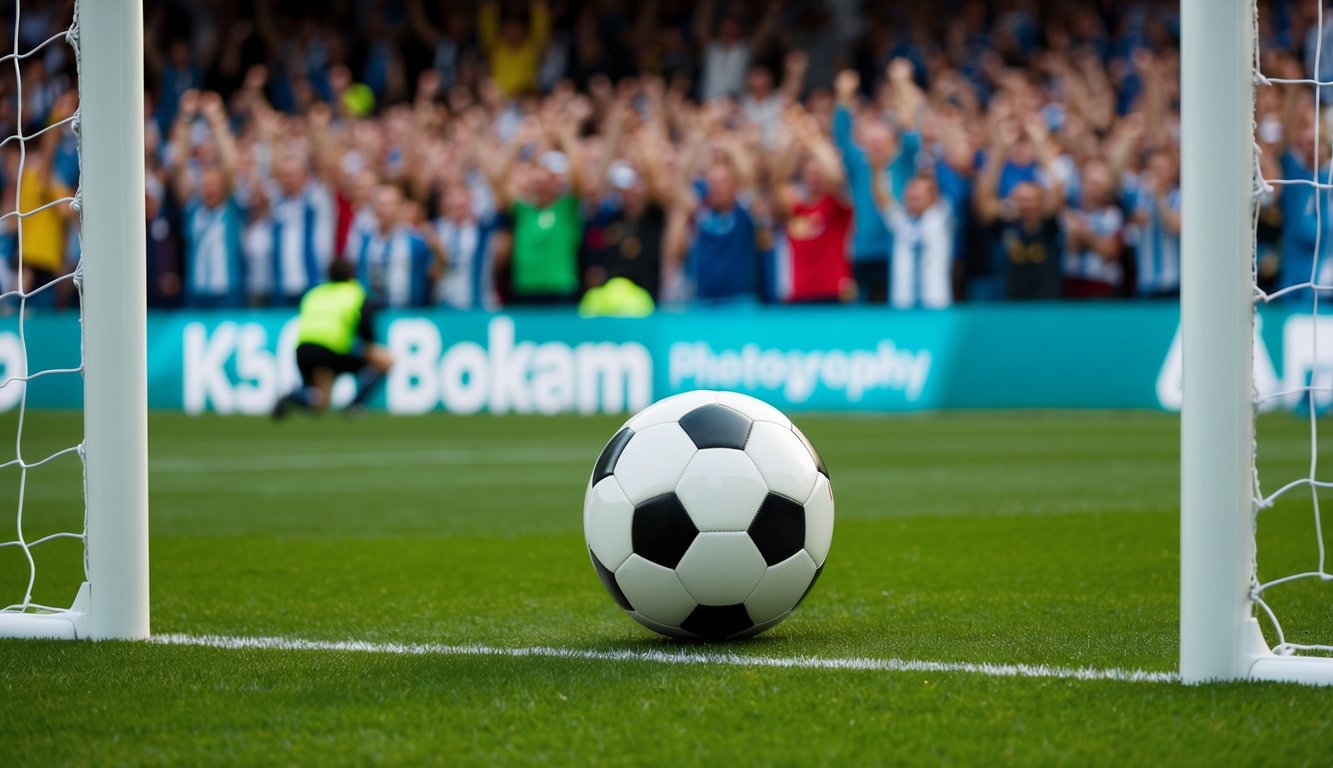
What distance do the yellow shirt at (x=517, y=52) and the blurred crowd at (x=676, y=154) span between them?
39mm

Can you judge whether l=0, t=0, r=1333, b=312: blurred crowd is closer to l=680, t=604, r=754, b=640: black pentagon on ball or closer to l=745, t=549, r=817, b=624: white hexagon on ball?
l=745, t=549, r=817, b=624: white hexagon on ball

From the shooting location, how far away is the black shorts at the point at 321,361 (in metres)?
15.1

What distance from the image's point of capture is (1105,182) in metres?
15.5

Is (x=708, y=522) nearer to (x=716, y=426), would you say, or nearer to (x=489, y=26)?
(x=716, y=426)

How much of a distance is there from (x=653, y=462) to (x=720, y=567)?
0.33 m

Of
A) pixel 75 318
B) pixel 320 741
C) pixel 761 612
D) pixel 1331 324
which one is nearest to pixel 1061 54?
pixel 1331 324

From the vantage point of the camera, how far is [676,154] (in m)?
17.4

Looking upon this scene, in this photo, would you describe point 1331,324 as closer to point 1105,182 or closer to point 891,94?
point 1105,182

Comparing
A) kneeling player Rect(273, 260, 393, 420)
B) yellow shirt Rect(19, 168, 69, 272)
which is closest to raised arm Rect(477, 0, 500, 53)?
yellow shirt Rect(19, 168, 69, 272)

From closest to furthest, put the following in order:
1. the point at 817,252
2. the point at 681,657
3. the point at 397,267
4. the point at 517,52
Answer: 1. the point at 681,657
2. the point at 817,252
3. the point at 397,267
4. the point at 517,52

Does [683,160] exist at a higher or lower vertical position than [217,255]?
higher

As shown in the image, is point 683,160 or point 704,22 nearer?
point 683,160

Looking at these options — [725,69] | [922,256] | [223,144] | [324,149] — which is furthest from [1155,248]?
[223,144]

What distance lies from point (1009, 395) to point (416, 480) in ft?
23.7
